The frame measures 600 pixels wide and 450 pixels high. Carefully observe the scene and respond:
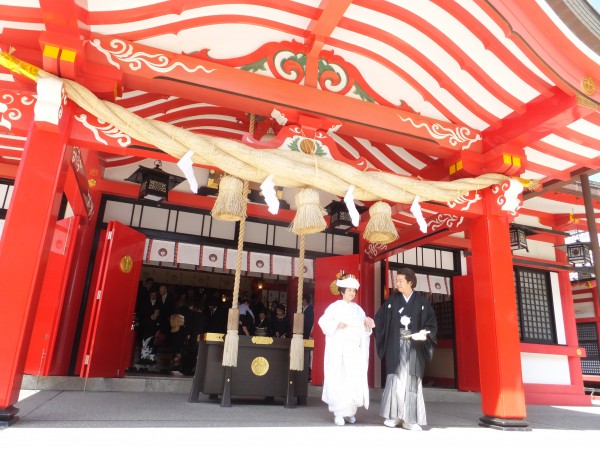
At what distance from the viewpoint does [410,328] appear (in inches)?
164

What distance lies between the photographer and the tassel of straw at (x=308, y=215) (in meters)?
3.63

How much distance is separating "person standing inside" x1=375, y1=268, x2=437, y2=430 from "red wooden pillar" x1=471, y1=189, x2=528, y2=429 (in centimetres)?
63

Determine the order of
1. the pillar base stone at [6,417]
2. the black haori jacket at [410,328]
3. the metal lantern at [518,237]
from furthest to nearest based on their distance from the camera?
the metal lantern at [518,237], the black haori jacket at [410,328], the pillar base stone at [6,417]

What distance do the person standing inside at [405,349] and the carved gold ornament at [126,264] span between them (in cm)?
362

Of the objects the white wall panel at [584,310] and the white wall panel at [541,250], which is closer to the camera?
the white wall panel at [541,250]

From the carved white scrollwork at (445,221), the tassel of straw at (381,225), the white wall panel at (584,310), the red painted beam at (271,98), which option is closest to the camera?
the red painted beam at (271,98)

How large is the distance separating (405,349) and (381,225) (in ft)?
4.15

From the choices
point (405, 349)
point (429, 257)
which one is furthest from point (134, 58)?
point (429, 257)

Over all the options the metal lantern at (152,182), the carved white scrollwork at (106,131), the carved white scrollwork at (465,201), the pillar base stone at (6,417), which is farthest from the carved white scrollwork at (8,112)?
the carved white scrollwork at (465,201)

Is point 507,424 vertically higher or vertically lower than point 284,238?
lower

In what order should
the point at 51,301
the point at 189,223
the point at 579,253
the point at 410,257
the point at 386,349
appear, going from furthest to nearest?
1. the point at 410,257
2. the point at 579,253
3. the point at 189,223
4. the point at 51,301
5. the point at 386,349

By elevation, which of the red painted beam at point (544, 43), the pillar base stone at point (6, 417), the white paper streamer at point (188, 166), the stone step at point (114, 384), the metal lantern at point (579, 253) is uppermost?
the red painted beam at point (544, 43)

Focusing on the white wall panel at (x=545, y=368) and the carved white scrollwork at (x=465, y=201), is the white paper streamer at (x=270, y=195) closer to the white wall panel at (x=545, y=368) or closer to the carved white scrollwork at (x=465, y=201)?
the carved white scrollwork at (x=465, y=201)

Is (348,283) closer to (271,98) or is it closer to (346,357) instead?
(346,357)
